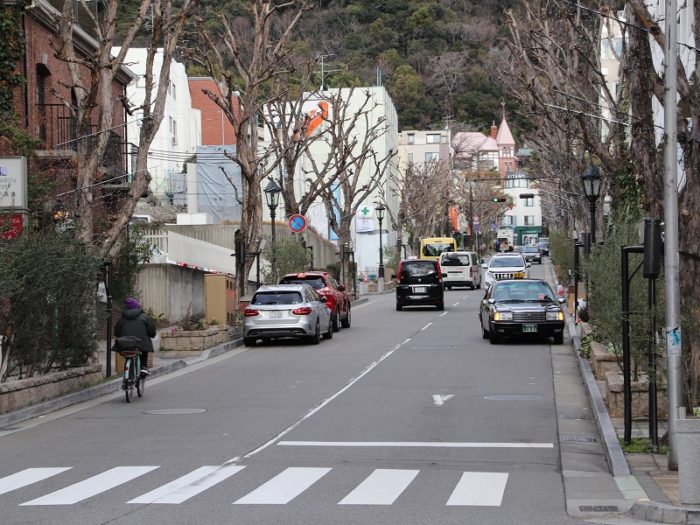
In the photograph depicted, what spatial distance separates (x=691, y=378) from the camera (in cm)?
1289

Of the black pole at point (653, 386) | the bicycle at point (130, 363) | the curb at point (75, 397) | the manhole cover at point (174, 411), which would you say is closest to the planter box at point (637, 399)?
the black pole at point (653, 386)

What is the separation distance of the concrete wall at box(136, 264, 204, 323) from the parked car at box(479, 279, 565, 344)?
10625 millimetres

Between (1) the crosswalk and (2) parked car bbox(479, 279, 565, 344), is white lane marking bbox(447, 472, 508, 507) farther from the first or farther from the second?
(2) parked car bbox(479, 279, 565, 344)

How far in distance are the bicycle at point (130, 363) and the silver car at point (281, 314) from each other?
9.95 metres

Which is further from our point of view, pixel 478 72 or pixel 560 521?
pixel 478 72

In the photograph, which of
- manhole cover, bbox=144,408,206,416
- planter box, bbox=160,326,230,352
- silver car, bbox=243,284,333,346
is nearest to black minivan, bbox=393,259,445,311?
silver car, bbox=243,284,333,346

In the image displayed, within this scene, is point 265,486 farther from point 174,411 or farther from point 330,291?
point 330,291

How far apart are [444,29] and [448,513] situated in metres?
119

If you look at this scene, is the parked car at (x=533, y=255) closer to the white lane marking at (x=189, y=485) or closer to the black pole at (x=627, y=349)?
the black pole at (x=627, y=349)

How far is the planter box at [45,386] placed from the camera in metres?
17.0

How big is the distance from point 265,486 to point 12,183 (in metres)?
9.68

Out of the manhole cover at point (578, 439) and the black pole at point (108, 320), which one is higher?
the black pole at point (108, 320)

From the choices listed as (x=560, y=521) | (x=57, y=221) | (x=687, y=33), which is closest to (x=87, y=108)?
(x=57, y=221)

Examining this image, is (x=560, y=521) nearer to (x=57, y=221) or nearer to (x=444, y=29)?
(x=57, y=221)
